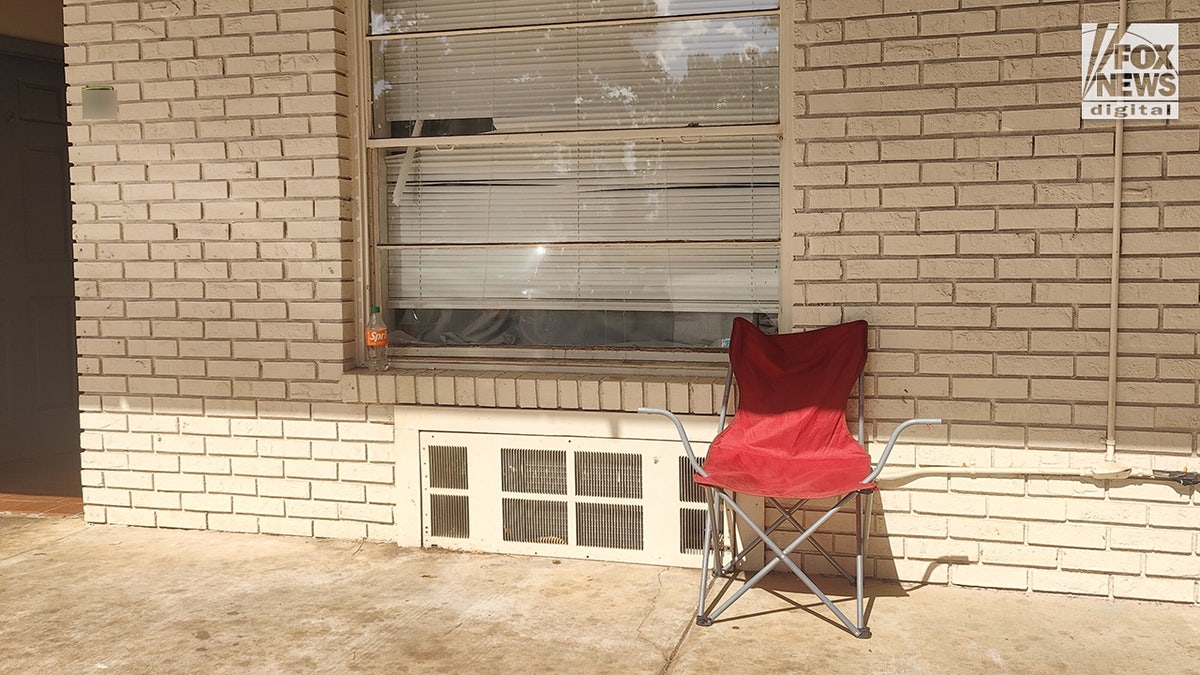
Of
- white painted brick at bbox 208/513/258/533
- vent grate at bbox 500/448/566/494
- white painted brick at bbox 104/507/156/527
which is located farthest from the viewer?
white painted brick at bbox 104/507/156/527

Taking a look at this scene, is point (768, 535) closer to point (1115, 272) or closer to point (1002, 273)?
point (1002, 273)

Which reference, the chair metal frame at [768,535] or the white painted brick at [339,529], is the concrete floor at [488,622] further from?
the white painted brick at [339,529]

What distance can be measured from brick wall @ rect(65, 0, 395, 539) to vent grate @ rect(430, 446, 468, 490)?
0.20 metres

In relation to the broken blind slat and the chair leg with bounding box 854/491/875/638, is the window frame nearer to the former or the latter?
the broken blind slat

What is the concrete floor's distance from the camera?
10.4ft

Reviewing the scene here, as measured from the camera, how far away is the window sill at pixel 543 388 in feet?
13.1

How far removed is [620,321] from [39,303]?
3.97 m

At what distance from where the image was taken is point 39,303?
20.8ft

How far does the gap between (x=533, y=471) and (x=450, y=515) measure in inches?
15.8

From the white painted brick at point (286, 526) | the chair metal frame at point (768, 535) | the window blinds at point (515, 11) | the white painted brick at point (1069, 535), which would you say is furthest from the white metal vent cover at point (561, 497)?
the window blinds at point (515, 11)

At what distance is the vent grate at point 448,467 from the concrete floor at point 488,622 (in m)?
0.28

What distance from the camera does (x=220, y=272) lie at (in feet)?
14.7

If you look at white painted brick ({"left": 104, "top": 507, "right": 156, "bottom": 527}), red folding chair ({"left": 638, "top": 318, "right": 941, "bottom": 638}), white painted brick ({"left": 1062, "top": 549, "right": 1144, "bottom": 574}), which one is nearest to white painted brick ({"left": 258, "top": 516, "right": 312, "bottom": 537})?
white painted brick ({"left": 104, "top": 507, "right": 156, "bottom": 527})

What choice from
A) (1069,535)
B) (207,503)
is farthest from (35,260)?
(1069,535)
